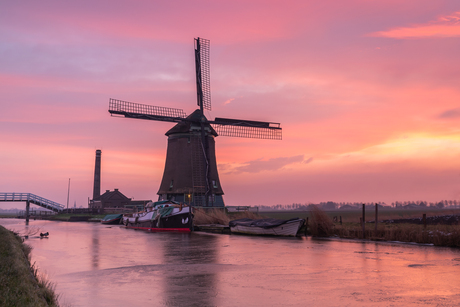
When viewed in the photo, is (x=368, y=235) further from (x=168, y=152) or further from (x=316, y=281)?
(x=168, y=152)

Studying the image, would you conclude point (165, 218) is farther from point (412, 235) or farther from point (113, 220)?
point (412, 235)

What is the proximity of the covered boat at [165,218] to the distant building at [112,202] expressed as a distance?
42000 mm

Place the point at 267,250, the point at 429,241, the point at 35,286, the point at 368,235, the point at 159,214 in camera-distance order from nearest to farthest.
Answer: the point at 35,286 → the point at 267,250 → the point at 429,241 → the point at 368,235 → the point at 159,214

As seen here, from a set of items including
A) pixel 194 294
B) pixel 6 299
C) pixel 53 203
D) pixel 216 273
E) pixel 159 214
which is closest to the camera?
pixel 6 299

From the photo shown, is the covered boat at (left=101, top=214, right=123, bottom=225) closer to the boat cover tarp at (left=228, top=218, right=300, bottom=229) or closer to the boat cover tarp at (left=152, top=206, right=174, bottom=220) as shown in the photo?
the boat cover tarp at (left=152, top=206, right=174, bottom=220)

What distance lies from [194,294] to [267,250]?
34.1 feet

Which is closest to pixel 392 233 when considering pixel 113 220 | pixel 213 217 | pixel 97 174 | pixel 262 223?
pixel 262 223

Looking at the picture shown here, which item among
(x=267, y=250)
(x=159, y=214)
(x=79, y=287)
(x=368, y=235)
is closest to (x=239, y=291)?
(x=79, y=287)

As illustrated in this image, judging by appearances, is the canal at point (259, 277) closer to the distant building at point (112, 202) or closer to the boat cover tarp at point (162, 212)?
the boat cover tarp at point (162, 212)

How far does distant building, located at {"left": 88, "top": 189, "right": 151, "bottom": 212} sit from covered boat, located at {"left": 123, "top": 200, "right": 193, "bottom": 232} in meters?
42.0

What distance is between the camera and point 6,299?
701 cm

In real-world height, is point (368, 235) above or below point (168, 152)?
below

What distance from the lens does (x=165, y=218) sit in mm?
39531

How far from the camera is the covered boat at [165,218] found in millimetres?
37312
